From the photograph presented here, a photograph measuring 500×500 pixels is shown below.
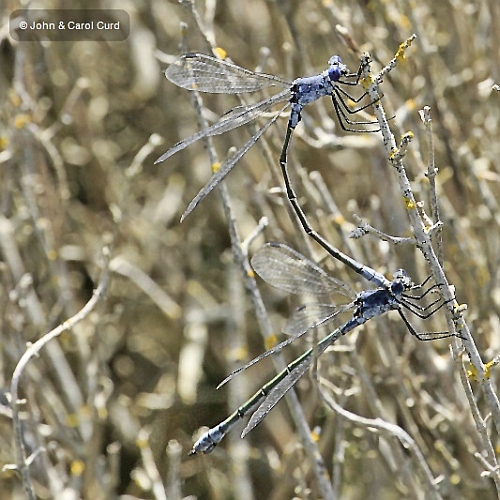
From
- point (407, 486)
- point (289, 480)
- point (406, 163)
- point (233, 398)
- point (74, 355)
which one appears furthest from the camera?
point (74, 355)

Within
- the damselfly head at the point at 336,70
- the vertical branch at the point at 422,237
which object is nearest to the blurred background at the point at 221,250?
the vertical branch at the point at 422,237

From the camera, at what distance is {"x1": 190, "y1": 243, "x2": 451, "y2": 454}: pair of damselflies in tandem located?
1.76m

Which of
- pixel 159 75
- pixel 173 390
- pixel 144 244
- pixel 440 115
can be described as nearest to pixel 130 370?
pixel 173 390

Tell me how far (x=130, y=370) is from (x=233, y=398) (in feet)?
2.45

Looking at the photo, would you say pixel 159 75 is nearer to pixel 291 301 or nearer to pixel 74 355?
pixel 74 355

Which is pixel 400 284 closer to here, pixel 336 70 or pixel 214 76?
pixel 336 70

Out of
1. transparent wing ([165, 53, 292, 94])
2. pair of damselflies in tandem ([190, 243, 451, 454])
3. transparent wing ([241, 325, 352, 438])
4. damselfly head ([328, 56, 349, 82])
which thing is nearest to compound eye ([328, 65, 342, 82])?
damselfly head ([328, 56, 349, 82])

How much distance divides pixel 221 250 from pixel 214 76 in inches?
75.7

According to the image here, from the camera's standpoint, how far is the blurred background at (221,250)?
2.16 meters

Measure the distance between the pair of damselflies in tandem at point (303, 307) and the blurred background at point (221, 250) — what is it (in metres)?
0.11

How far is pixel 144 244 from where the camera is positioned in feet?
11.8

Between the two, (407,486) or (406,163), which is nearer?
(407,486)
